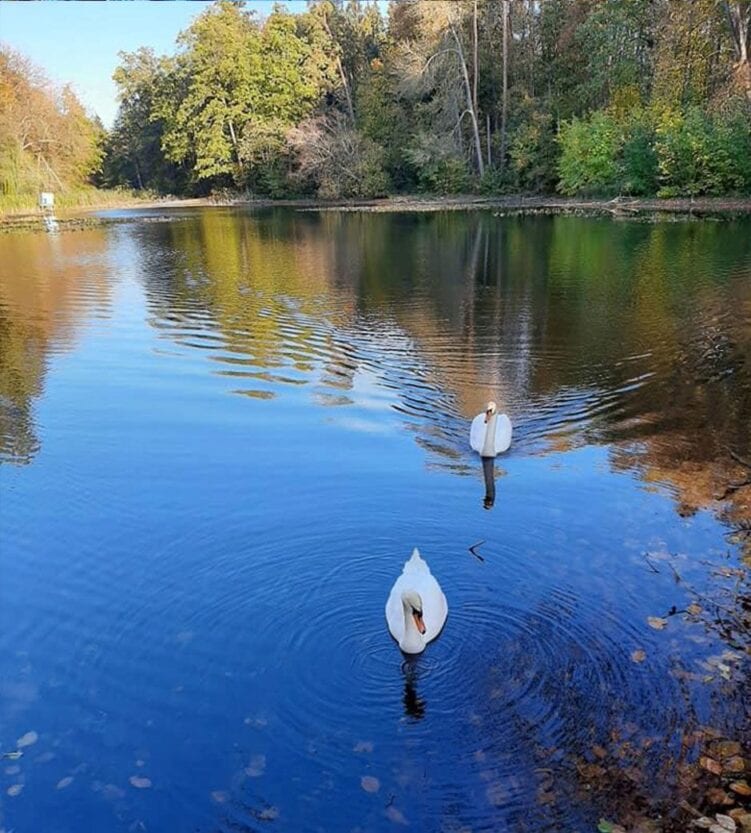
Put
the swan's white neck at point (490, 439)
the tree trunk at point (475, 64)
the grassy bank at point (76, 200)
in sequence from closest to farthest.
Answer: the swan's white neck at point (490, 439) < the tree trunk at point (475, 64) < the grassy bank at point (76, 200)

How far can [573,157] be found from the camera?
1885 inches

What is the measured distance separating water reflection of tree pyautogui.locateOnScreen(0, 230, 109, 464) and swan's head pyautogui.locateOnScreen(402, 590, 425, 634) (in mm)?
7296

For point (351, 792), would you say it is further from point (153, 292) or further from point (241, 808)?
point (153, 292)

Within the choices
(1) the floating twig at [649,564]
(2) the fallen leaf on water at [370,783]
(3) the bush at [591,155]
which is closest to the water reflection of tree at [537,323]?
(1) the floating twig at [649,564]

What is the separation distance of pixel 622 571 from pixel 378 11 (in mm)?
74775

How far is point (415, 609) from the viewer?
6.23 meters

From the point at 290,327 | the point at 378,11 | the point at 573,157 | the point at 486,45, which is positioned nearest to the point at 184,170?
the point at 378,11

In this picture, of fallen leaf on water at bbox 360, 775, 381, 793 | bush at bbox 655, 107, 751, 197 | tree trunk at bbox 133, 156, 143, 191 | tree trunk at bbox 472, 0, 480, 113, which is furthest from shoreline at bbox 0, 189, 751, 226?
fallen leaf on water at bbox 360, 775, 381, 793

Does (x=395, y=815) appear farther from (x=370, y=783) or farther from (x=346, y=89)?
(x=346, y=89)

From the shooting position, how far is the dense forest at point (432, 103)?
43.3 metres

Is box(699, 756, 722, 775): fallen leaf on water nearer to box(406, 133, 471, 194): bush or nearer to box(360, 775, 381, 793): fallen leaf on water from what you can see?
box(360, 775, 381, 793): fallen leaf on water

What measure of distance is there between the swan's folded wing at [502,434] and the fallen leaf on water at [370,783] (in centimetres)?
575

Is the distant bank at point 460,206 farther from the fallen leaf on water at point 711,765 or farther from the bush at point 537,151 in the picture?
the fallen leaf on water at point 711,765

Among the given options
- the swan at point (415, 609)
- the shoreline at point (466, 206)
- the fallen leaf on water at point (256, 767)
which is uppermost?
the shoreline at point (466, 206)
